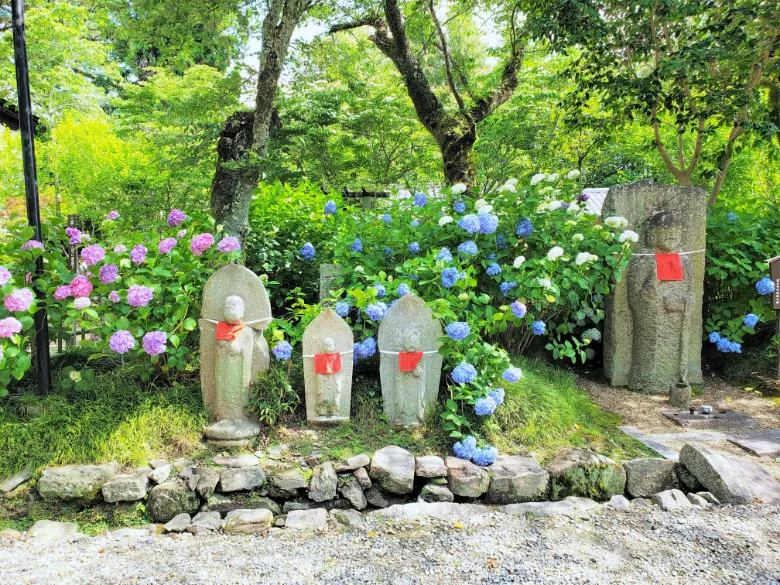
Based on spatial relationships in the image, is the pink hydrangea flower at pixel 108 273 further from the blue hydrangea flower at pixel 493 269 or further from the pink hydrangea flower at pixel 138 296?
the blue hydrangea flower at pixel 493 269

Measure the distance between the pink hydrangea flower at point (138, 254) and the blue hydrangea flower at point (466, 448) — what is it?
2132 mm

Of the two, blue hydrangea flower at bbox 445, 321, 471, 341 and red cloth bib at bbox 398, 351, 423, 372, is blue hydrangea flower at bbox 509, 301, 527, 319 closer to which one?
blue hydrangea flower at bbox 445, 321, 471, 341

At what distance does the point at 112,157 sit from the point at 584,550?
34.9 ft

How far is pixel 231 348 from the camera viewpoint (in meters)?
3.05

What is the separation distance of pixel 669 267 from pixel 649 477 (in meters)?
2.05

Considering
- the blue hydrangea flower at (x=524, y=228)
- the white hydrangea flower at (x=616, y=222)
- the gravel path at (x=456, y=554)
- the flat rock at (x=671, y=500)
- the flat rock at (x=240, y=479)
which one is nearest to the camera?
the gravel path at (x=456, y=554)

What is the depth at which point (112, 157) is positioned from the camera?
33.4ft

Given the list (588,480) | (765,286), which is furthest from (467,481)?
(765,286)

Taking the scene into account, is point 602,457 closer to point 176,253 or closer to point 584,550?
point 584,550

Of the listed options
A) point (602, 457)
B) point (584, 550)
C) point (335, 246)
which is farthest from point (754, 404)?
point (335, 246)

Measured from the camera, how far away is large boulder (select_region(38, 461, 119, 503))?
2602 millimetres

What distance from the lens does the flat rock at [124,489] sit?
102 inches

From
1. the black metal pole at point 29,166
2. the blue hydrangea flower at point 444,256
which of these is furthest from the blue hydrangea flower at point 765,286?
the black metal pole at point 29,166

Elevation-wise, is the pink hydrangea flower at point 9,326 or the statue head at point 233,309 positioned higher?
the statue head at point 233,309
